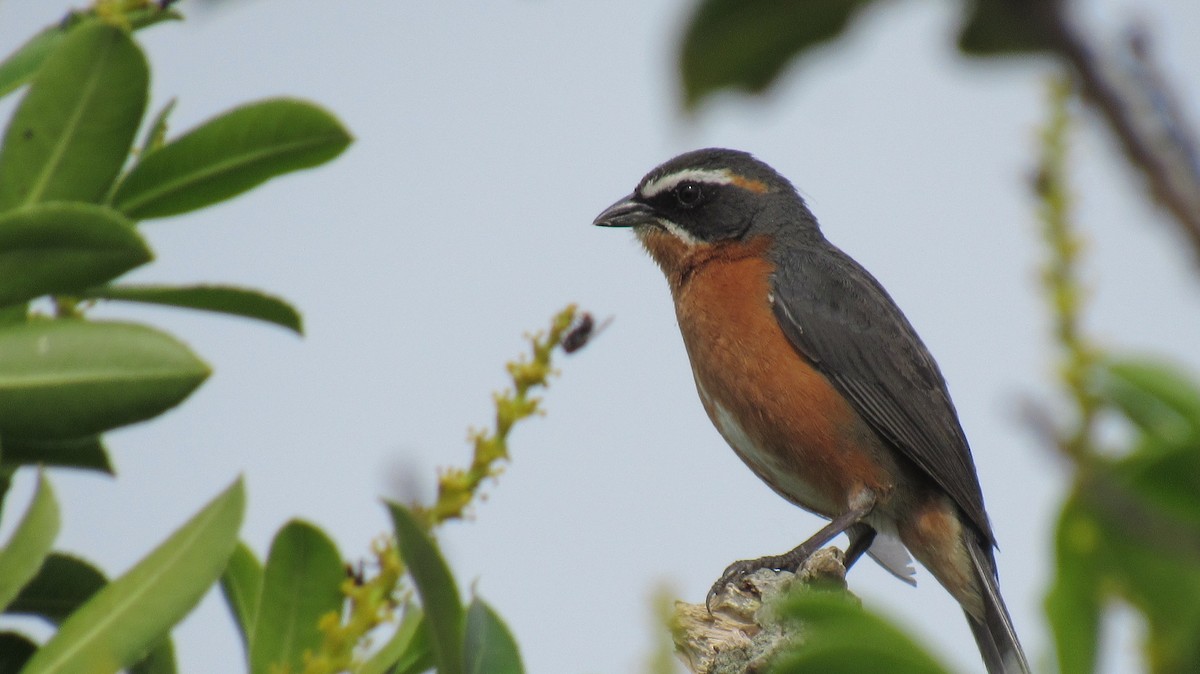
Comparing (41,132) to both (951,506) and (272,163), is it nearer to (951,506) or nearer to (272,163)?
(272,163)

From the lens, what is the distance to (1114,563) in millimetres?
1129

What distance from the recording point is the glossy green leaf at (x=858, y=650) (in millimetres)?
1252

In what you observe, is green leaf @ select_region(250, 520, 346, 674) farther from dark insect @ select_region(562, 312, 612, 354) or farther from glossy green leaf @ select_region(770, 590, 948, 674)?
glossy green leaf @ select_region(770, 590, 948, 674)

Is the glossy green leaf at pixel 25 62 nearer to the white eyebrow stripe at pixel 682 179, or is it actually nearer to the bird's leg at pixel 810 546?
the bird's leg at pixel 810 546

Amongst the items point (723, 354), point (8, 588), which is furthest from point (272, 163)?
point (723, 354)

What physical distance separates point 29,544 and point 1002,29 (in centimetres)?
241

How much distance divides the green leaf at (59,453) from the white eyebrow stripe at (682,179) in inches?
185

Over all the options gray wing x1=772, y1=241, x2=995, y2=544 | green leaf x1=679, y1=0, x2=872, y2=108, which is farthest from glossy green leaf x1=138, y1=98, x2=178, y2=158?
gray wing x1=772, y1=241, x2=995, y2=544

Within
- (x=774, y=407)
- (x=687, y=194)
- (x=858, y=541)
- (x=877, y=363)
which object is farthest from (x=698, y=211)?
(x=858, y=541)

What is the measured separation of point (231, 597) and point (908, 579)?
438 centimetres

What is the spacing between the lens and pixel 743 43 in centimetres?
110

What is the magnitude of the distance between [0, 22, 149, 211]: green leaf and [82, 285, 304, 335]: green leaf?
26 centimetres

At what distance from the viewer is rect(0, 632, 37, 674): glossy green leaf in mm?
2943

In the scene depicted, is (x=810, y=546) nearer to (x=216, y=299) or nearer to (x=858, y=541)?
(x=858, y=541)
